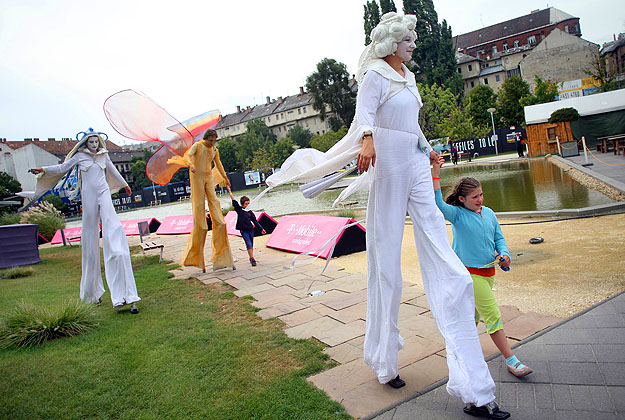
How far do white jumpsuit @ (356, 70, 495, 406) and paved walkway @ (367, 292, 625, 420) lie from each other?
30 centimetres

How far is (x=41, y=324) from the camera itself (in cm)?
449

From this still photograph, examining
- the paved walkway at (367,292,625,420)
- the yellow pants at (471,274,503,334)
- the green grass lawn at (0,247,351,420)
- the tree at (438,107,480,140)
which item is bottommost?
the paved walkway at (367,292,625,420)

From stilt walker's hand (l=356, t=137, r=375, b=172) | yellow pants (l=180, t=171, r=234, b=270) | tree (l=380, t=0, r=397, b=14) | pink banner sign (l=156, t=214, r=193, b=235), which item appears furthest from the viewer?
tree (l=380, t=0, r=397, b=14)

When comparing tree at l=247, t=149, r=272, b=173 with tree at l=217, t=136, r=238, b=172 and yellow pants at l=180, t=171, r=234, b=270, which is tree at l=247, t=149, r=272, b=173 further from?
yellow pants at l=180, t=171, r=234, b=270

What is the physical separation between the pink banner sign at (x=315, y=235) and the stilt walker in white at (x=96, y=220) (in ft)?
Answer: 9.54

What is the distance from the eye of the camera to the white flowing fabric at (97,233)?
5.55m

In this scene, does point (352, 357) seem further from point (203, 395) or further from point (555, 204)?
point (555, 204)

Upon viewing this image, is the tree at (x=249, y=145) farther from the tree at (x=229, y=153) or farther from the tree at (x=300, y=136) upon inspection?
the tree at (x=300, y=136)

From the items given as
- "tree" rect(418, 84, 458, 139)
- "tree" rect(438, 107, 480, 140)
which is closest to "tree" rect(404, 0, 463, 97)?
"tree" rect(418, 84, 458, 139)

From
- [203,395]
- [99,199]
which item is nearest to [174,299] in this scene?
[99,199]

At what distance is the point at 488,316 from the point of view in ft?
9.61

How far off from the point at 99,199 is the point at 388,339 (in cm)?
452

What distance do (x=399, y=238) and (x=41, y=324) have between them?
3.85 metres

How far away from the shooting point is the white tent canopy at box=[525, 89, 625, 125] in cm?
2692
